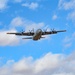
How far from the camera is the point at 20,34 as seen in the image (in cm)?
16988

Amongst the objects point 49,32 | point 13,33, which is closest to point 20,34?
point 13,33

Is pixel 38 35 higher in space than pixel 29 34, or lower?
lower

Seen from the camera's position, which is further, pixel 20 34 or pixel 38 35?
pixel 20 34

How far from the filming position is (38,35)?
146m

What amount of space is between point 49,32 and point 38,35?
943 inches

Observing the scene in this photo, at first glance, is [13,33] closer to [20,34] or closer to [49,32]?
[20,34]

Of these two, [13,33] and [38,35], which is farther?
[13,33]

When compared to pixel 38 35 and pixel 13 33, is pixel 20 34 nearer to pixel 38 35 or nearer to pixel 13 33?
pixel 13 33

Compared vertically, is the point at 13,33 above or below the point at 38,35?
above

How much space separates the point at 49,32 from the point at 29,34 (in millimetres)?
13138

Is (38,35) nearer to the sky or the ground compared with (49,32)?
nearer to the ground

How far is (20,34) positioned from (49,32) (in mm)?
18924

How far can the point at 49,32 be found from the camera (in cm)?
16850

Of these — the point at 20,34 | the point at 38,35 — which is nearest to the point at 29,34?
the point at 20,34
